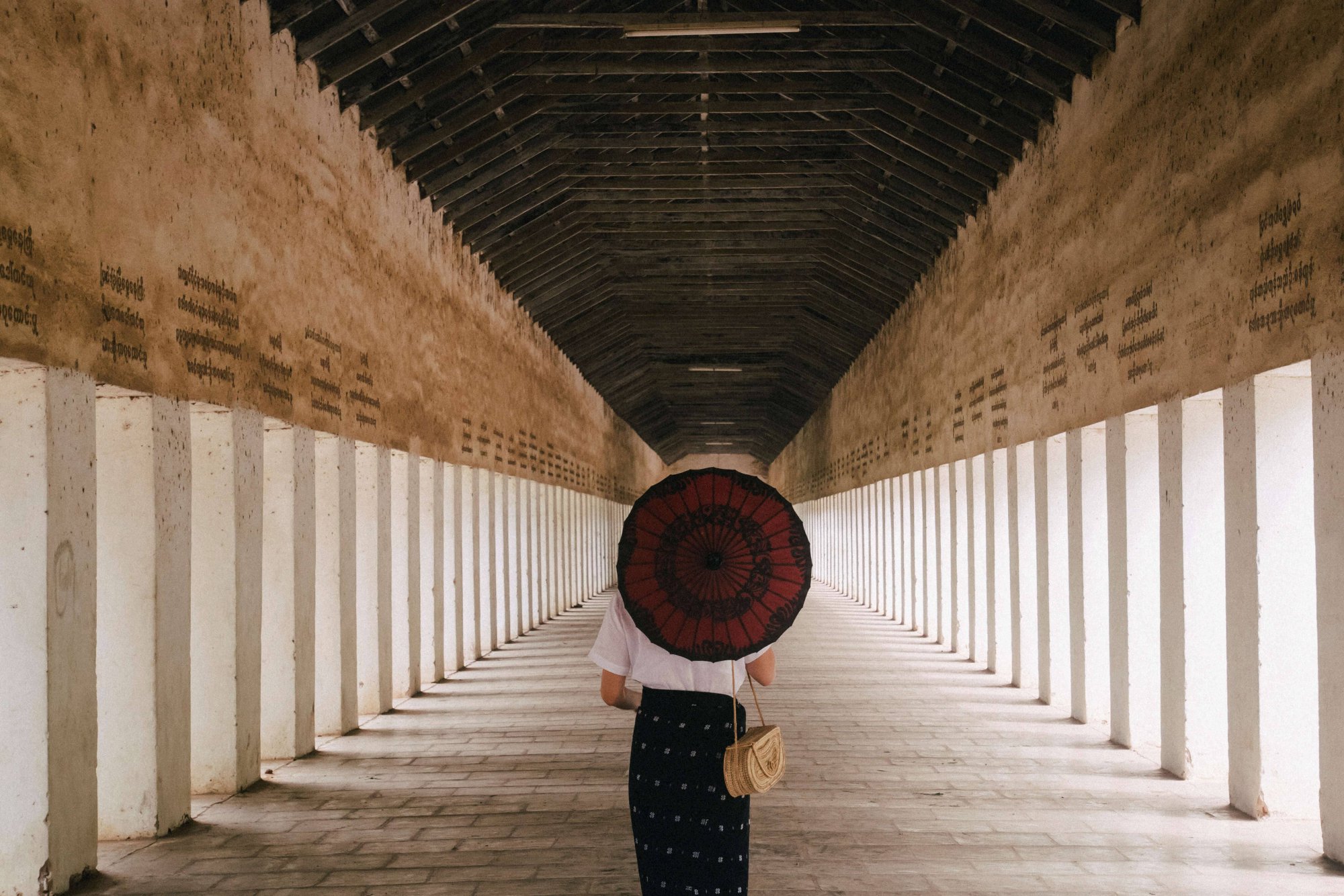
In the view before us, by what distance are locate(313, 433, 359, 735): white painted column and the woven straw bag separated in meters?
7.25

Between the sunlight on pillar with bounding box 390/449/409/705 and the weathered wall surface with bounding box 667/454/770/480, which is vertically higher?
the weathered wall surface with bounding box 667/454/770/480

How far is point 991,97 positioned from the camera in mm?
12234

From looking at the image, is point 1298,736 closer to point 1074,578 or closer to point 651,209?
point 1074,578

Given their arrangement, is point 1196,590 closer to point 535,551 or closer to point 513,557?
point 513,557

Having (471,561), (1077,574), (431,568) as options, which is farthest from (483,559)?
(1077,574)

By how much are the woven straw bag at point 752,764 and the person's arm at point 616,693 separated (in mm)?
497

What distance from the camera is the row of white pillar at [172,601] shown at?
577 cm

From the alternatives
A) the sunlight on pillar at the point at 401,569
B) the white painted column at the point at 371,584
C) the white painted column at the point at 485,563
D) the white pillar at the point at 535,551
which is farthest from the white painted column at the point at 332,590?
the white pillar at the point at 535,551

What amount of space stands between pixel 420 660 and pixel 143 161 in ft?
26.5

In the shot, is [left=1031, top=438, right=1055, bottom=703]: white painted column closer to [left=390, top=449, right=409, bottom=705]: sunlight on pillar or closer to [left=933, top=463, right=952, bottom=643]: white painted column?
[left=933, top=463, right=952, bottom=643]: white painted column

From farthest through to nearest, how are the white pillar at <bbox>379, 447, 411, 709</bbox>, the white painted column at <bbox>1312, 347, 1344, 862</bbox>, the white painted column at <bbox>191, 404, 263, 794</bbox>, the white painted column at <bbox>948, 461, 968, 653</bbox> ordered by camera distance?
the white painted column at <bbox>948, 461, 968, 653</bbox>
the white pillar at <bbox>379, 447, 411, 709</bbox>
the white painted column at <bbox>191, 404, 263, 794</bbox>
the white painted column at <bbox>1312, 347, 1344, 862</bbox>

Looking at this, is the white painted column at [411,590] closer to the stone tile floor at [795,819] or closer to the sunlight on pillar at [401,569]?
the sunlight on pillar at [401,569]

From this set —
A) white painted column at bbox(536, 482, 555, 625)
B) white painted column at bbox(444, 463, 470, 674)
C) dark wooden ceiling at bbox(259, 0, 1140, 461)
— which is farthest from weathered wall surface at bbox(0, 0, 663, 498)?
white painted column at bbox(536, 482, 555, 625)

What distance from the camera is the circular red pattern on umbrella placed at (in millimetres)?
4066
